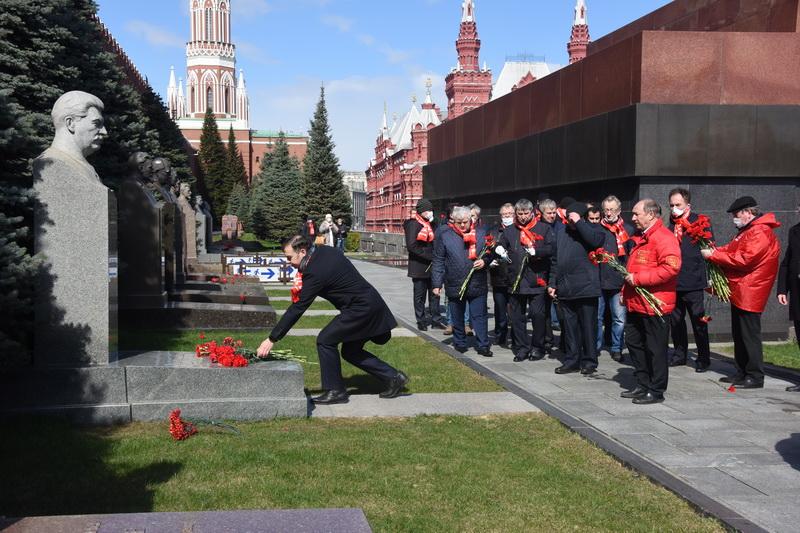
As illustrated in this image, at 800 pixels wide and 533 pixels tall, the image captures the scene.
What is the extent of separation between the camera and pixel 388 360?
10508 millimetres

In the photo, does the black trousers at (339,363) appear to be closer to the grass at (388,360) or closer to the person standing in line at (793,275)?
the grass at (388,360)

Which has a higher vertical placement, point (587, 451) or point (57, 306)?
point (57, 306)

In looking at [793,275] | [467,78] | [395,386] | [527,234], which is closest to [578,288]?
[527,234]

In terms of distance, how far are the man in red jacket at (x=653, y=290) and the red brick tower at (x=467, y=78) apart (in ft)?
243

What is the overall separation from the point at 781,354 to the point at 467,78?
73451 mm

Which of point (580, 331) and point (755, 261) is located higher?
point (755, 261)

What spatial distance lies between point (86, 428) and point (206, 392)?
1.00 m

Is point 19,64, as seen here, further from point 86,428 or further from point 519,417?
point 519,417

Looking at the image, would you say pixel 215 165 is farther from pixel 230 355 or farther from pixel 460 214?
pixel 230 355

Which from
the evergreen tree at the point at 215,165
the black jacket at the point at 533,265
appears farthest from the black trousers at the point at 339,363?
the evergreen tree at the point at 215,165

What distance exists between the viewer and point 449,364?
1031cm

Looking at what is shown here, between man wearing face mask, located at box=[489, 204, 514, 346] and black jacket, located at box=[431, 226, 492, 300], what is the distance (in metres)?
0.19

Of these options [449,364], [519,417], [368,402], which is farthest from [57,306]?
[449,364]

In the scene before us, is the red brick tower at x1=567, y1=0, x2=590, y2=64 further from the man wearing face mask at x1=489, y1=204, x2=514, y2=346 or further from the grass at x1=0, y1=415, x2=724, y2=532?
the grass at x1=0, y1=415, x2=724, y2=532
